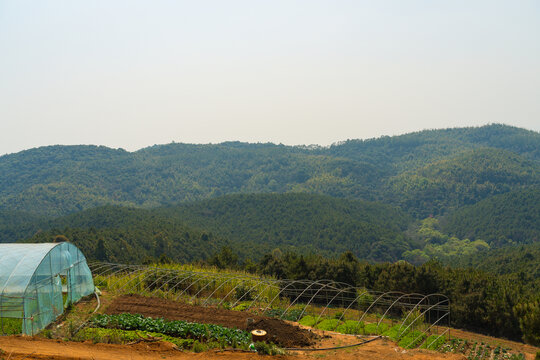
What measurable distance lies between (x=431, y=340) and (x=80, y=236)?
191 ft

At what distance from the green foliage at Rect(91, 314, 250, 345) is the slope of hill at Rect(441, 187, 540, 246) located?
112806 mm

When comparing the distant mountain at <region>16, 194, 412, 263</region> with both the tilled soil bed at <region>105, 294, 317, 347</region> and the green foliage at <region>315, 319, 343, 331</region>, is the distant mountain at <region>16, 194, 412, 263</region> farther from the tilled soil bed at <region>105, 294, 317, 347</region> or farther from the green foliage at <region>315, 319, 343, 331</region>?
the green foliage at <region>315, 319, 343, 331</region>

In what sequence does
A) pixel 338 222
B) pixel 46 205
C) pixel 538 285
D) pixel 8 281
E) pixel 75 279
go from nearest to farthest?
pixel 8 281 < pixel 75 279 < pixel 538 285 < pixel 338 222 < pixel 46 205

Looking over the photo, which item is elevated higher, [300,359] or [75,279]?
[75,279]

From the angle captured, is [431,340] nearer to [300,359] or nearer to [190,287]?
[300,359]

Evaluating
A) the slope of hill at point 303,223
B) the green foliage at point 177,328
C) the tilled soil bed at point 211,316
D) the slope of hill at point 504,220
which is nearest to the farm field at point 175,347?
the tilled soil bed at point 211,316

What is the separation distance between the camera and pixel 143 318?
1923 centimetres

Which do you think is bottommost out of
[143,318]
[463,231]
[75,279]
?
[463,231]

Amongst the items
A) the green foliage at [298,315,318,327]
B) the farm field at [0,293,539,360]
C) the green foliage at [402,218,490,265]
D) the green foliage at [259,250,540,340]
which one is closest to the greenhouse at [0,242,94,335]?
the farm field at [0,293,539,360]

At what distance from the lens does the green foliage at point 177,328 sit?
1670 cm

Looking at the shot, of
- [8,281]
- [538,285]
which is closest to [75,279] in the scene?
[8,281]

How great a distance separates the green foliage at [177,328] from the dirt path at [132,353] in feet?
5.60

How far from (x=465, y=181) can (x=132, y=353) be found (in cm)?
17256

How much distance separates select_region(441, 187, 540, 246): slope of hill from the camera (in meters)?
112
